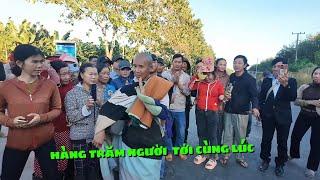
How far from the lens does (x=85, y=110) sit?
3.82m

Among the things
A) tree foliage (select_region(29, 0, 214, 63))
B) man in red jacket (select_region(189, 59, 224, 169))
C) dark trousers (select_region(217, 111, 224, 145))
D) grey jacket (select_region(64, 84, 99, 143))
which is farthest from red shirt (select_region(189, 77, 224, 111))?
tree foliage (select_region(29, 0, 214, 63))

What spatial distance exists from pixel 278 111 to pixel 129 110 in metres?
3.26

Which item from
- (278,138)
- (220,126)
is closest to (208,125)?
(220,126)

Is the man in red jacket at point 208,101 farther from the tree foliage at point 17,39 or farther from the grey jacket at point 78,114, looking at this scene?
the tree foliage at point 17,39

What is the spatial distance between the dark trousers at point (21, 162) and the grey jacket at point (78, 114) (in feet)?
1.52

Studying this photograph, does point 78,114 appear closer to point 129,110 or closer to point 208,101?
point 129,110

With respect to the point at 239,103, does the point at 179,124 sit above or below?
below

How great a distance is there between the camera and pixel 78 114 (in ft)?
12.5

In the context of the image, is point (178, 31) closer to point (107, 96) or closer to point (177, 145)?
point (177, 145)

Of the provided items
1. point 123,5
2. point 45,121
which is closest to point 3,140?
point 45,121

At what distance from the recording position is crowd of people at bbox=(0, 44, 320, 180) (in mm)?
3164

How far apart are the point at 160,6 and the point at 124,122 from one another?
1890 centimetres

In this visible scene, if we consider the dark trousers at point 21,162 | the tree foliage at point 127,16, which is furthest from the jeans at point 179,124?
the tree foliage at point 127,16

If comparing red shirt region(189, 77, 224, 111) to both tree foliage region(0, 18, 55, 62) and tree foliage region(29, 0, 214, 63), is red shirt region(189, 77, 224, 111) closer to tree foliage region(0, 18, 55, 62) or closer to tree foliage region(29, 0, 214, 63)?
tree foliage region(29, 0, 214, 63)
